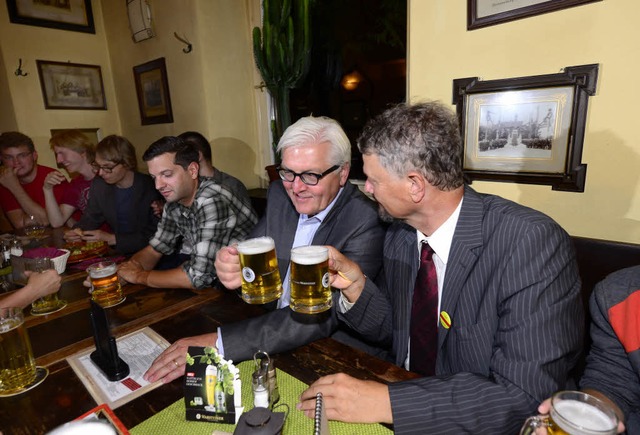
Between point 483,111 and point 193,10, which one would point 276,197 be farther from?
point 193,10

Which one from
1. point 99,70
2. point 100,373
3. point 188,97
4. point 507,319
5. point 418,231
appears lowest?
point 100,373

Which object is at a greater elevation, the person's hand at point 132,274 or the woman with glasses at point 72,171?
the woman with glasses at point 72,171

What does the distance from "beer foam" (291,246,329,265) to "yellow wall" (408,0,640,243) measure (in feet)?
5.28

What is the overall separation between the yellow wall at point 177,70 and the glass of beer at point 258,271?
3137 millimetres

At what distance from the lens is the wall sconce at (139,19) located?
4238 millimetres

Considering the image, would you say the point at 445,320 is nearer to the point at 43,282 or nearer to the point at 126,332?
the point at 126,332

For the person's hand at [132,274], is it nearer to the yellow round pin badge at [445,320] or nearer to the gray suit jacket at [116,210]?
the gray suit jacket at [116,210]

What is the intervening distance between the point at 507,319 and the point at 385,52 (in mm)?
2758

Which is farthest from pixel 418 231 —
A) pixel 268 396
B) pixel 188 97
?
pixel 188 97

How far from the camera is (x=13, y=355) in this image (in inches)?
46.8

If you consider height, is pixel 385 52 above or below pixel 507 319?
above

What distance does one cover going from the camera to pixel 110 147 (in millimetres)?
3076

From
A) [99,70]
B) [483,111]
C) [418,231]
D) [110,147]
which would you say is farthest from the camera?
[99,70]

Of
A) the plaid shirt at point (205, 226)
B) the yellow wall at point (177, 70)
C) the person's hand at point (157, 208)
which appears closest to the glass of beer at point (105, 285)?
the plaid shirt at point (205, 226)
